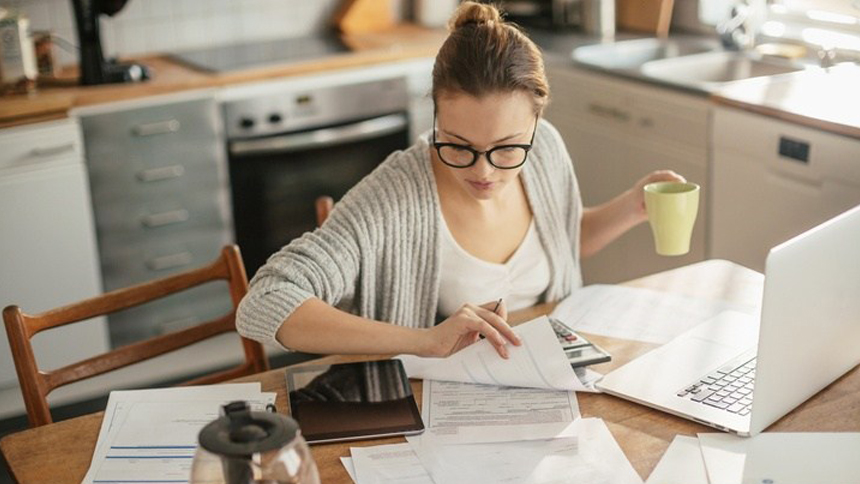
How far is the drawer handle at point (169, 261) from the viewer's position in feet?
11.6

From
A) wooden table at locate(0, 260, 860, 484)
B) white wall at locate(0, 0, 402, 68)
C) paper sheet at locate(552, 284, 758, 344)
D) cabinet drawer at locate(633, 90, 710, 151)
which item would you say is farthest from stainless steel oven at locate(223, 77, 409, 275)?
wooden table at locate(0, 260, 860, 484)

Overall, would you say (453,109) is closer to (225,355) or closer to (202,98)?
(202,98)

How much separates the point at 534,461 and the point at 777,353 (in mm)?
365

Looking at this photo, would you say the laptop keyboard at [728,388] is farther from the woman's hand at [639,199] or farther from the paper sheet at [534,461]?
the woman's hand at [639,199]

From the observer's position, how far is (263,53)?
383cm

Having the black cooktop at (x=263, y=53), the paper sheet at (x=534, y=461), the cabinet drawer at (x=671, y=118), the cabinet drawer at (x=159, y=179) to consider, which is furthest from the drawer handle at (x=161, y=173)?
the paper sheet at (x=534, y=461)

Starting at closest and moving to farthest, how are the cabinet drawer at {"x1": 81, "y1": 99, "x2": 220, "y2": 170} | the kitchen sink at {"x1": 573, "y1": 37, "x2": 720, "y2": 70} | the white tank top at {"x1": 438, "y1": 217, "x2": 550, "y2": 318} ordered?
the white tank top at {"x1": 438, "y1": 217, "x2": 550, "y2": 318}
the cabinet drawer at {"x1": 81, "y1": 99, "x2": 220, "y2": 170}
the kitchen sink at {"x1": 573, "y1": 37, "x2": 720, "y2": 70}

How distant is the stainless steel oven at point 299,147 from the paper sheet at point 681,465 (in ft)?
7.41

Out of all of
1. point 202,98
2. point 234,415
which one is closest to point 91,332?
point 202,98

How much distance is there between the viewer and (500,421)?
1617mm

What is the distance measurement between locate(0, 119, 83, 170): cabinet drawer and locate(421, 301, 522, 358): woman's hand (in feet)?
6.18

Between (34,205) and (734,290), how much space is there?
2111mm

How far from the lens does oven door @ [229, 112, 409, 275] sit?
3605mm

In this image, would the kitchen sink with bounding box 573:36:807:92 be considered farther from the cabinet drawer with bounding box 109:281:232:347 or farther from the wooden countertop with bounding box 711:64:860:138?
the cabinet drawer with bounding box 109:281:232:347
